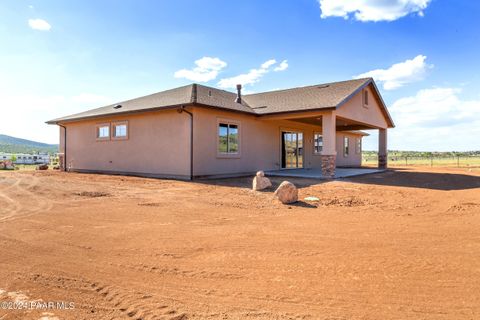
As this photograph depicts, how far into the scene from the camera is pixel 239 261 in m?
3.76

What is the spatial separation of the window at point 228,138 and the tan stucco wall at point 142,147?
5.56 ft

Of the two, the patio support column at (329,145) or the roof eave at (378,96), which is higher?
the roof eave at (378,96)

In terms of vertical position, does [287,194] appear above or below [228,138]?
below

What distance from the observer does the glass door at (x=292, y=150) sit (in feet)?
59.5

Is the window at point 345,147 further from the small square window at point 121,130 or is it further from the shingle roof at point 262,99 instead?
the small square window at point 121,130

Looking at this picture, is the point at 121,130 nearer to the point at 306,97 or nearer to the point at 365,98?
the point at 306,97

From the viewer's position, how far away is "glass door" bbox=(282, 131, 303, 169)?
714 inches

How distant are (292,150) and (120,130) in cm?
1006

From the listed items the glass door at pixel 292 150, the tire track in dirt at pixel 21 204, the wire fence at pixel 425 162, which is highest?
the glass door at pixel 292 150

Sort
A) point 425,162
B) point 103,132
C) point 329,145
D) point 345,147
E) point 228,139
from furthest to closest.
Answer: point 425,162 < point 345,147 < point 103,132 < point 228,139 < point 329,145

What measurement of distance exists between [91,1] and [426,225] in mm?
12524

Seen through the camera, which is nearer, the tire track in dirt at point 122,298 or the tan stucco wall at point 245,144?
the tire track in dirt at point 122,298

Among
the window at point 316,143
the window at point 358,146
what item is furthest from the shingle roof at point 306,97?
the window at point 358,146

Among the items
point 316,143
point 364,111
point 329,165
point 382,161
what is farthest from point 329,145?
point 382,161
